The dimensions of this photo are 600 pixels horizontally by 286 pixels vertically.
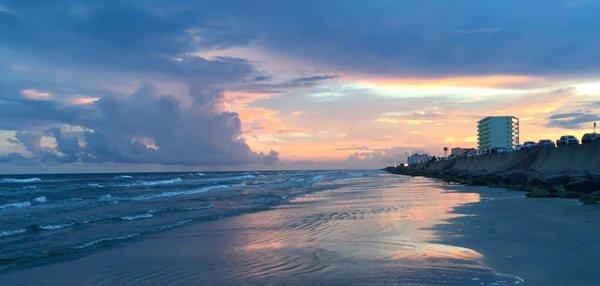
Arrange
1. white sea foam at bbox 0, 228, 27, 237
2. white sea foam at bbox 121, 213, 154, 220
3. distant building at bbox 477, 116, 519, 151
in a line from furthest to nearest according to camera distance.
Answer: distant building at bbox 477, 116, 519, 151, white sea foam at bbox 121, 213, 154, 220, white sea foam at bbox 0, 228, 27, 237

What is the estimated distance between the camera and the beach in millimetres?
9367

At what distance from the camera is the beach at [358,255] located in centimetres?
937

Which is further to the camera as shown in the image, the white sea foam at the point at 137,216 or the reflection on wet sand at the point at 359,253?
the white sea foam at the point at 137,216

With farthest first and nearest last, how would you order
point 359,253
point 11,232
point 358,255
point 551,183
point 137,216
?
point 551,183 → point 137,216 → point 11,232 → point 359,253 → point 358,255

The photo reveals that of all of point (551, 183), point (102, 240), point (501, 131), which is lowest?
point (102, 240)

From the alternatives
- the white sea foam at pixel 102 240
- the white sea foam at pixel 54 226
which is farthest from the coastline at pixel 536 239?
the white sea foam at pixel 54 226

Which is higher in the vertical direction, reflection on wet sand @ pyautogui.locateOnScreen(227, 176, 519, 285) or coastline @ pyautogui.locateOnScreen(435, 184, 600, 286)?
coastline @ pyautogui.locateOnScreen(435, 184, 600, 286)

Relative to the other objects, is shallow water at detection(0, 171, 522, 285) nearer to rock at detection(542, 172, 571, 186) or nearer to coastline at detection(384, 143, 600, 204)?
coastline at detection(384, 143, 600, 204)

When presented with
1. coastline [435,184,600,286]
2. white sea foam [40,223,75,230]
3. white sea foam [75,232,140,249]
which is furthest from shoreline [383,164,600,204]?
white sea foam [40,223,75,230]

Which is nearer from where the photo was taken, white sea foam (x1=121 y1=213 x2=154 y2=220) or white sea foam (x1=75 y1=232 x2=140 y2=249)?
white sea foam (x1=75 y1=232 x2=140 y2=249)

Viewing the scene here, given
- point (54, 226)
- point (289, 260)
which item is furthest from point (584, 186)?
point (54, 226)

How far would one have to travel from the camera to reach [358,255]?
37.9 feet

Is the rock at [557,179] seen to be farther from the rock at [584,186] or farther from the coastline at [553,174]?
the rock at [584,186]

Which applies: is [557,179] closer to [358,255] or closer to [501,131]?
[358,255]
